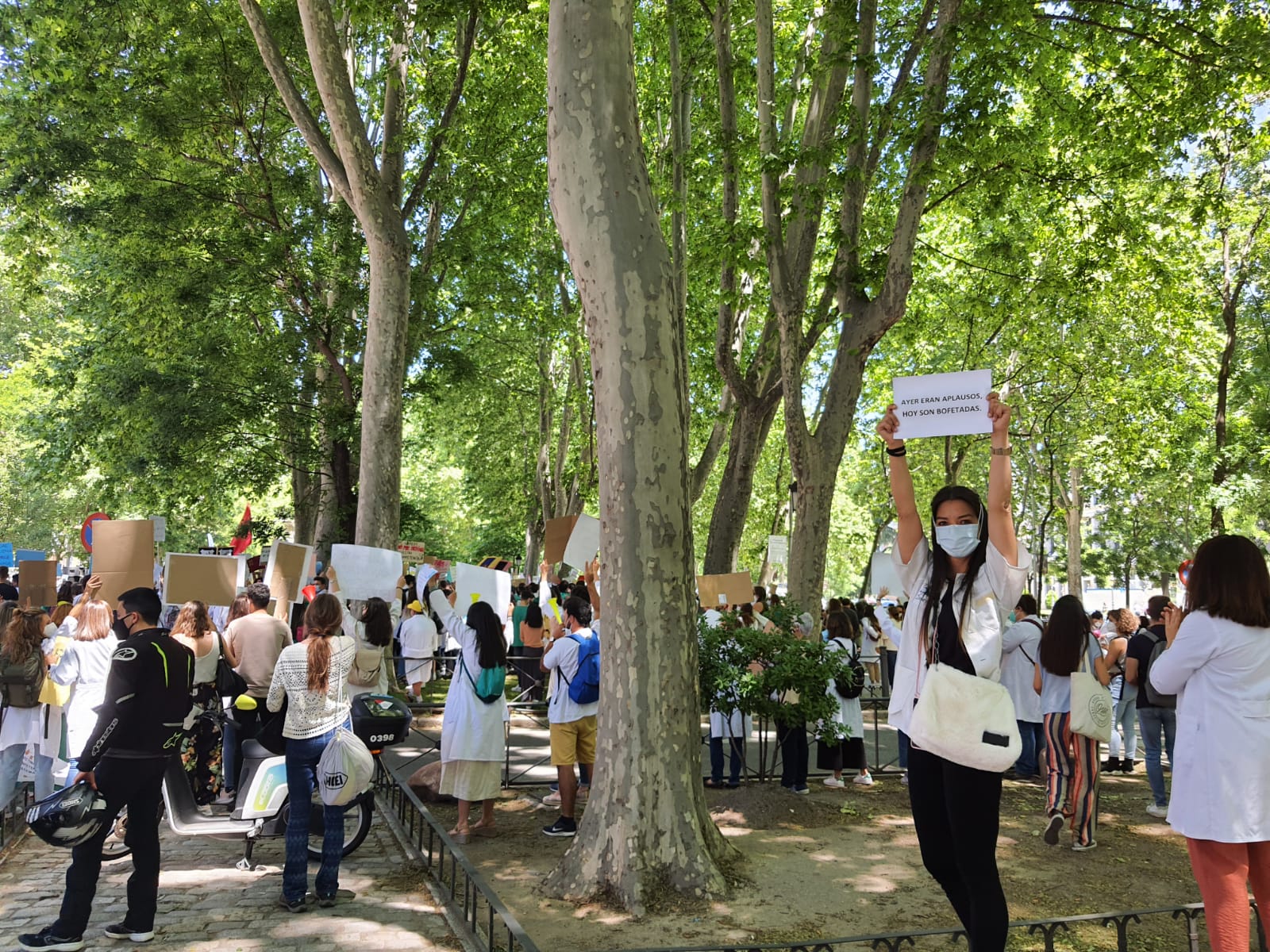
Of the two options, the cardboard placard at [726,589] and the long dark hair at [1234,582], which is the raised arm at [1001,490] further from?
the cardboard placard at [726,589]

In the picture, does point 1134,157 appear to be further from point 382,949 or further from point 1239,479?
point 382,949

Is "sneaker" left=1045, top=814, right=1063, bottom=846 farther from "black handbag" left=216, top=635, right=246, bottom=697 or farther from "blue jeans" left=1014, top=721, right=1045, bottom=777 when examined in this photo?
"black handbag" left=216, top=635, right=246, bottom=697

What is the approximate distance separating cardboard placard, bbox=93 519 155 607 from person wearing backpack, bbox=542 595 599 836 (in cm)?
394

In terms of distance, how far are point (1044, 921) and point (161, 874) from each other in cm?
574

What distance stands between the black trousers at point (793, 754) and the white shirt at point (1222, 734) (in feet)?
18.7

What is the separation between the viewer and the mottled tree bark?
6.01 metres

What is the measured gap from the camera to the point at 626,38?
6.45 m

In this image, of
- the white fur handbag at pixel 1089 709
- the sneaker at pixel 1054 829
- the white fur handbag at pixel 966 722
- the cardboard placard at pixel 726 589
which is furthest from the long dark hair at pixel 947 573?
the cardboard placard at pixel 726 589

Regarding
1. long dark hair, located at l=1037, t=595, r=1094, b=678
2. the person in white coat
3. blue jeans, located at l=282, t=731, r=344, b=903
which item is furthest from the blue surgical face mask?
long dark hair, located at l=1037, t=595, r=1094, b=678

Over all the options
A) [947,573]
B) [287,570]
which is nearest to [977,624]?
[947,573]

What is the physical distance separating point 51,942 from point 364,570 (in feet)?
16.7

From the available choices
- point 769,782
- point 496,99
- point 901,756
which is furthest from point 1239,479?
point 496,99

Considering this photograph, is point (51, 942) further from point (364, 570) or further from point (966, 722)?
point (364, 570)

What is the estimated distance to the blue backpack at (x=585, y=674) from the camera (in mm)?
8258
